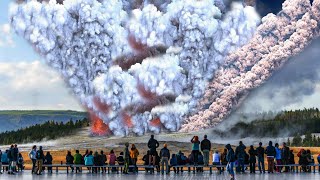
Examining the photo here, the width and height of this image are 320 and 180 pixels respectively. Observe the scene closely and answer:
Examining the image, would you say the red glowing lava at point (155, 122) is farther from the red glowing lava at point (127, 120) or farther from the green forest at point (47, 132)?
the green forest at point (47, 132)

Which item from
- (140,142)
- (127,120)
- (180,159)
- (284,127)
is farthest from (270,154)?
(284,127)

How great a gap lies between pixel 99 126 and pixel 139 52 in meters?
12.2

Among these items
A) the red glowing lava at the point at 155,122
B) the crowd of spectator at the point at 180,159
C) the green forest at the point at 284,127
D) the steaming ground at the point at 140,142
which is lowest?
the crowd of spectator at the point at 180,159

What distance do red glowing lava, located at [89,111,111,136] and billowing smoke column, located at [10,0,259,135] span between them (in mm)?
3470

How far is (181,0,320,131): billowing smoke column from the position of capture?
240ft

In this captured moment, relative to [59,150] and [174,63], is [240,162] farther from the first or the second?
[59,150]

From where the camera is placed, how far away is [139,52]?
3199 inches

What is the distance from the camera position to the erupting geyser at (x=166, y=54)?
7419 cm

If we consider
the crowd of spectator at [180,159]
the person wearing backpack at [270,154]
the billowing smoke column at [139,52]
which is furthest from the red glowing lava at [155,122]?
the person wearing backpack at [270,154]

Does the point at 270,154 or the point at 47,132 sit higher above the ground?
the point at 47,132

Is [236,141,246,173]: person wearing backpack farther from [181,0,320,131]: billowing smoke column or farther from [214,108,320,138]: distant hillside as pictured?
[214,108,320,138]: distant hillside

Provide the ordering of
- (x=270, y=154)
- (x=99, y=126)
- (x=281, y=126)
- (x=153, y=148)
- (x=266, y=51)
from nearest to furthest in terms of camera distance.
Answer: (x=270, y=154)
(x=153, y=148)
(x=266, y=51)
(x=99, y=126)
(x=281, y=126)

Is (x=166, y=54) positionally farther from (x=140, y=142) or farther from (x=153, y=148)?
(x=153, y=148)

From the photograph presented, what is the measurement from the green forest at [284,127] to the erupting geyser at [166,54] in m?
11.8
